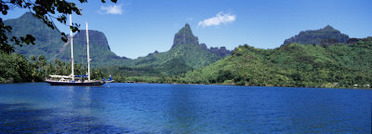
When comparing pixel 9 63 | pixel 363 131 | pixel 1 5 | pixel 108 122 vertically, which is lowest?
pixel 363 131

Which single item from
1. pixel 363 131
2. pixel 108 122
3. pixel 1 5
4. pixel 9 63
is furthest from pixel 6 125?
pixel 9 63

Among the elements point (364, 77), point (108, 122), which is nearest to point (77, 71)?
point (108, 122)

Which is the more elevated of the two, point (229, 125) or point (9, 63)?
point (9, 63)

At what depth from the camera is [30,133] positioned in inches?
939

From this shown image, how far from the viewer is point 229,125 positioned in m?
32.7

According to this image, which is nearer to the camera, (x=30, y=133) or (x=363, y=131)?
(x=30, y=133)

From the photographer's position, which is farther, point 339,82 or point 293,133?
point 339,82

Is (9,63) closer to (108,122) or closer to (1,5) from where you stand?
(108,122)

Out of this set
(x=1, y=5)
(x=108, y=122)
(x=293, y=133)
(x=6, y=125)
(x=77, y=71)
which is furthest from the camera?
(x=77, y=71)

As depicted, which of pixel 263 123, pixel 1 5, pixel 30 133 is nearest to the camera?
pixel 1 5

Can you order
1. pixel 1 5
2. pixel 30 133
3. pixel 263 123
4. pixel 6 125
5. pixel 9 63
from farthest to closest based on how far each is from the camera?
pixel 9 63, pixel 263 123, pixel 6 125, pixel 30 133, pixel 1 5

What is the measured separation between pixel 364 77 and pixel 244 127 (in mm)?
192932

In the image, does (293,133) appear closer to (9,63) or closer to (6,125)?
(6,125)

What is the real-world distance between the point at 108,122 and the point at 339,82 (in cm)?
19468
